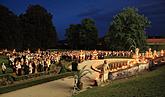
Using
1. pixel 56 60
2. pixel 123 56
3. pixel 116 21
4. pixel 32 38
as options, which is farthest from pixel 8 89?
pixel 116 21

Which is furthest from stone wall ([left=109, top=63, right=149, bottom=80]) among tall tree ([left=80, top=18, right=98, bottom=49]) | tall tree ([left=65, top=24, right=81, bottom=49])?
tall tree ([left=65, top=24, right=81, bottom=49])

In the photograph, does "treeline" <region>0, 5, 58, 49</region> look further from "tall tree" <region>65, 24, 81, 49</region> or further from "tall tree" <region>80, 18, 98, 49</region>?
"tall tree" <region>65, 24, 81, 49</region>

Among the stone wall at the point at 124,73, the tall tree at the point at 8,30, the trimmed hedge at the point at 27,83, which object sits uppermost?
the tall tree at the point at 8,30

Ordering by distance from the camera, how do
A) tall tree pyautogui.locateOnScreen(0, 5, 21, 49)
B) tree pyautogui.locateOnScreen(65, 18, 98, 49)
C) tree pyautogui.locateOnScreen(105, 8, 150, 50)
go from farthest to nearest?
1. tree pyautogui.locateOnScreen(65, 18, 98, 49)
2. tree pyautogui.locateOnScreen(105, 8, 150, 50)
3. tall tree pyautogui.locateOnScreen(0, 5, 21, 49)

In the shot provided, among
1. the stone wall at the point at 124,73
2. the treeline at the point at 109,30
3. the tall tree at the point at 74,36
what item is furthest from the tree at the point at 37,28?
the stone wall at the point at 124,73

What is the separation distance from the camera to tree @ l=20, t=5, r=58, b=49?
95.9 meters

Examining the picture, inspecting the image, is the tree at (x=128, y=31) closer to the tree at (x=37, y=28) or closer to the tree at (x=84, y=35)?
the tree at (x=37, y=28)

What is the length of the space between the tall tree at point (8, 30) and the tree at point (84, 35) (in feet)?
124

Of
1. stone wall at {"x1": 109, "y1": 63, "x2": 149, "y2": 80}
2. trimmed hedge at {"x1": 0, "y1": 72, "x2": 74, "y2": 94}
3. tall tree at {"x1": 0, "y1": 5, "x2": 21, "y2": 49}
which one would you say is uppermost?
tall tree at {"x1": 0, "y1": 5, "x2": 21, "y2": 49}

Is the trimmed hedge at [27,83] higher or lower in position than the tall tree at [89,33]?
lower

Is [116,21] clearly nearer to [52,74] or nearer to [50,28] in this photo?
[50,28]

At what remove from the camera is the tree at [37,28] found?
9588cm

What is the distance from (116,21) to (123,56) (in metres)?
22.5

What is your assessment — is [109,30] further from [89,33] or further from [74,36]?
[74,36]
